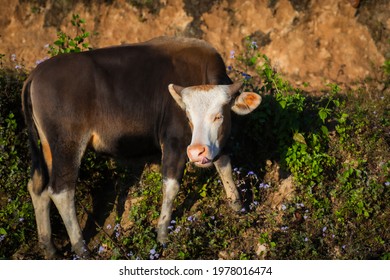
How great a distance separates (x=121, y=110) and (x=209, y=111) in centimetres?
110

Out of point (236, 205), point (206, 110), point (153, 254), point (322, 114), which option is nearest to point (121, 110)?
point (206, 110)

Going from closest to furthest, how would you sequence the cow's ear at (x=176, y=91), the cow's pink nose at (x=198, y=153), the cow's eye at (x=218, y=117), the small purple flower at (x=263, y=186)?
the cow's pink nose at (x=198, y=153), the cow's eye at (x=218, y=117), the cow's ear at (x=176, y=91), the small purple flower at (x=263, y=186)

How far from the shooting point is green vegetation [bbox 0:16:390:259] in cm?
702

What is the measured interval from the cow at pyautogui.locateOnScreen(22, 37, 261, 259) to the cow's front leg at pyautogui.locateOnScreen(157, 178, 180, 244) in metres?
0.01

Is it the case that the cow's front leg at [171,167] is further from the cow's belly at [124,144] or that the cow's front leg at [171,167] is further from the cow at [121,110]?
the cow's belly at [124,144]

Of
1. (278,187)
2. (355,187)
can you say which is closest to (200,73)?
(278,187)

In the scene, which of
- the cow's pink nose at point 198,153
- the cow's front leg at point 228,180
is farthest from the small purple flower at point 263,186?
the cow's pink nose at point 198,153

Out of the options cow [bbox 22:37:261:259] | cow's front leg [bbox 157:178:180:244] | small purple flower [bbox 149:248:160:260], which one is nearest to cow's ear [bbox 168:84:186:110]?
cow [bbox 22:37:261:259]

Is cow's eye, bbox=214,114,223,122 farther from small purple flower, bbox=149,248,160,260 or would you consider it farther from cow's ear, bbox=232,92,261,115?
small purple flower, bbox=149,248,160,260

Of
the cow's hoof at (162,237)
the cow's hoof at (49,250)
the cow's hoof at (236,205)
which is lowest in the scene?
the cow's hoof at (49,250)

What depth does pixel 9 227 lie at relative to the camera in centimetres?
750

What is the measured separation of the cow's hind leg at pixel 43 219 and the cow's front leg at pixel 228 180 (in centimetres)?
203

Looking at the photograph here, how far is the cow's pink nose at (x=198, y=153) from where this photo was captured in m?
6.30
